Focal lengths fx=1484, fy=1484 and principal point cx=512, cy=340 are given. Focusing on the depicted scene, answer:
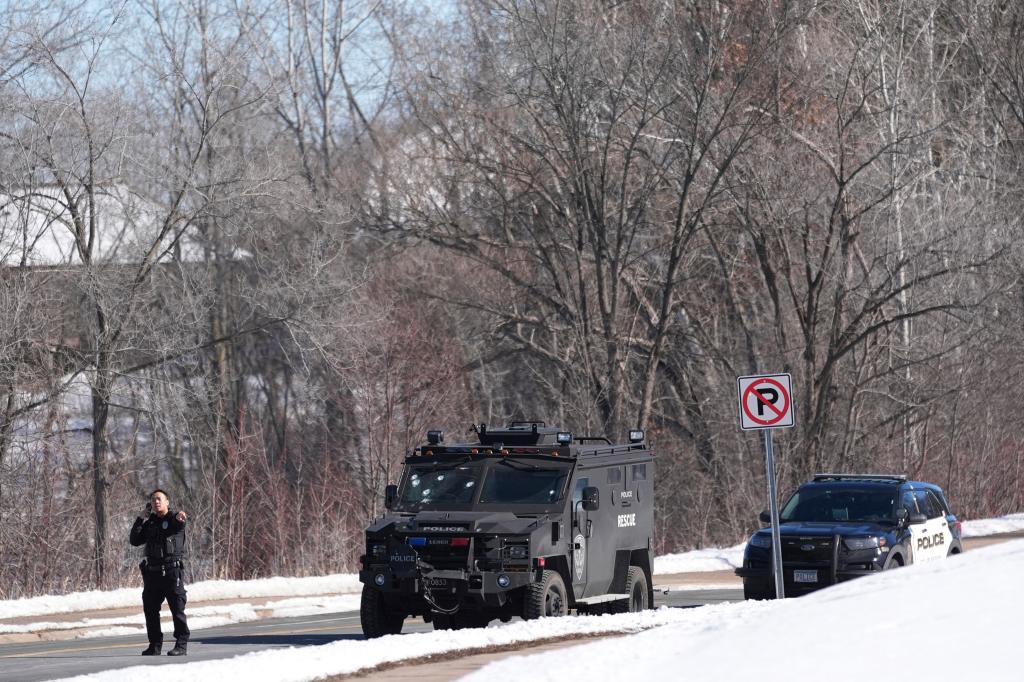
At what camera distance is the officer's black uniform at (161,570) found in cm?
1606

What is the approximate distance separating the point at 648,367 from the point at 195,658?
Answer: 23.5m

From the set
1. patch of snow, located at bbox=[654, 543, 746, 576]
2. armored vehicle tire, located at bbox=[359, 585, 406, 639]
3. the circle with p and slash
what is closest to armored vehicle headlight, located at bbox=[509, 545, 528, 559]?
armored vehicle tire, located at bbox=[359, 585, 406, 639]

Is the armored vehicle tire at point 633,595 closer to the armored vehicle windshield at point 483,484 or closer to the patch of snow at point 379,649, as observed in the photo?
the armored vehicle windshield at point 483,484

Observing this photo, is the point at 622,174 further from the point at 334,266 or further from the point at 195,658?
the point at 195,658

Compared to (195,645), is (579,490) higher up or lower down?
higher up

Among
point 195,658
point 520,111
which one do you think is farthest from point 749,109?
point 195,658

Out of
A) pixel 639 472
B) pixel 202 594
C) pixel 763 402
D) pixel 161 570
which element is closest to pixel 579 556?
pixel 639 472

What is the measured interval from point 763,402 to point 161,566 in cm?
699

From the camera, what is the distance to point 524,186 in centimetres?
3866

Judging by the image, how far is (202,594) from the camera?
994 inches

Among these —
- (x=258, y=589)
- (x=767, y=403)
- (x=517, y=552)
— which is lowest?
(x=258, y=589)

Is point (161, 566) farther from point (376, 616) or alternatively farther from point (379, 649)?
point (379, 649)

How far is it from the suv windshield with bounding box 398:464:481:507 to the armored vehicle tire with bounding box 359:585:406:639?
1184mm

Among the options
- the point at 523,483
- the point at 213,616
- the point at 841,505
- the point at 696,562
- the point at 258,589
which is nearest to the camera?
the point at 523,483
